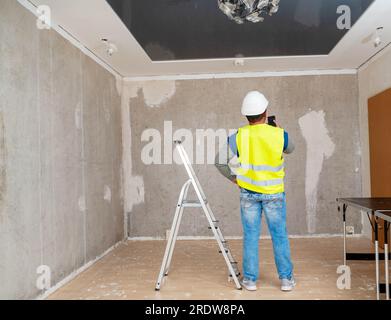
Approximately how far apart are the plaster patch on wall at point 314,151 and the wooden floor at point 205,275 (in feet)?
1.85

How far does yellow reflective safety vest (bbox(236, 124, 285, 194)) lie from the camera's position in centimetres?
302

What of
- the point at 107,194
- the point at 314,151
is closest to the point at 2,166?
the point at 107,194

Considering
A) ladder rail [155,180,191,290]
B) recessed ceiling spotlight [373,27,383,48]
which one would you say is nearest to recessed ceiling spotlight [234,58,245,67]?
recessed ceiling spotlight [373,27,383,48]

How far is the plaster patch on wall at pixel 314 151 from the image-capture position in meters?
5.47

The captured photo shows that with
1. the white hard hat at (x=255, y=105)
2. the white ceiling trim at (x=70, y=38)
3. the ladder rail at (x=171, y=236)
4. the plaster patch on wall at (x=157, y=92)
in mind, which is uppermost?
the white ceiling trim at (x=70, y=38)

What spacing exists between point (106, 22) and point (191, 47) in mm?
1109

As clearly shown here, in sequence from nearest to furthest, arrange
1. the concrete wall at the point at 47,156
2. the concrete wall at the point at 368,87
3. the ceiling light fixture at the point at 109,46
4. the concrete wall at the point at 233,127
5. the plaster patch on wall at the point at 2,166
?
the plaster patch on wall at the point at 2,166 < the concrete wall at the point at 47,156 < the ceiling light fixture at the point at 109,46 < the concrete wall at the point at 368,87 < the concrete wall at the point at 233,127

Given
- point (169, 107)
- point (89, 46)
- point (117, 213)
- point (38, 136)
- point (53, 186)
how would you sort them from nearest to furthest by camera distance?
point (38, 136) < point (53, 186) < point (89, 46) < point (117, 213) < point (169, 107)

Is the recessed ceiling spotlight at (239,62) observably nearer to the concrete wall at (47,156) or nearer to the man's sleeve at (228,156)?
the concrete wall at (47,156)

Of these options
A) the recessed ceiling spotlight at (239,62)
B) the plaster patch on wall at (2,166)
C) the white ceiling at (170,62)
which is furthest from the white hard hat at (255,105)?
the recessed ceiling spotlight at (239,62)

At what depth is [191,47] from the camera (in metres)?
4.33

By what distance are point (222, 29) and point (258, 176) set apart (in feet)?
5.25

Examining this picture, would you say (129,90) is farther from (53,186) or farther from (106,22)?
(53,186)
